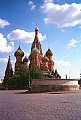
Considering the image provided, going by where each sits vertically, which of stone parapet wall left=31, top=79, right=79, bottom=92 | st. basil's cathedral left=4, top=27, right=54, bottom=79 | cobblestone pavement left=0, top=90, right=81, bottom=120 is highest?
st. basil's cathedral left=4, top=27, right=54, bottom=79

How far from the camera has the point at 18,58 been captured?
8112 centimetres

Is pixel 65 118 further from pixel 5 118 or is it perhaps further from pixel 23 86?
pixel 23 86

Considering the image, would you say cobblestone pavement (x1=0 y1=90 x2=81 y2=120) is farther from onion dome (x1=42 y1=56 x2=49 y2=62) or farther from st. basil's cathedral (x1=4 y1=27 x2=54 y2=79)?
onion dome (x1=42 y1=56 x2=49 y2=62)

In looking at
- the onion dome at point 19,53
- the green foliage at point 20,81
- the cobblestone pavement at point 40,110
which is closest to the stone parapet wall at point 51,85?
the green foliage at point 20,81

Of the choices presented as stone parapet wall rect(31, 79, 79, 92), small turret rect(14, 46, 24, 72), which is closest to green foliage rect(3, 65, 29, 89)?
small turret rect(14, 46, 24, 72)

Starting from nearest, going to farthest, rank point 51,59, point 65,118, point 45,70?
point 65,118, point 45,70, point 51,59

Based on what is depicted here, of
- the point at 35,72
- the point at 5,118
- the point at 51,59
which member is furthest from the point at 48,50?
the point at 5,118

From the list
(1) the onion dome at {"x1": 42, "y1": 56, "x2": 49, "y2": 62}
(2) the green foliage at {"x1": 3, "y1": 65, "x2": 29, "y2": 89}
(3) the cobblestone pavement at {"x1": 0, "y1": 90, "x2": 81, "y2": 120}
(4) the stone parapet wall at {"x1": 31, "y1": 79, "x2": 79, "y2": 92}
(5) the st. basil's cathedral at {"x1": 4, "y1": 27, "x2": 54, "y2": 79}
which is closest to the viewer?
(3) the cobblestone pavement at {"x1": 0, "y1": 90, "x2": 81, "y2": 120}

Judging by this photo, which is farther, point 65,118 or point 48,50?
point 48,50

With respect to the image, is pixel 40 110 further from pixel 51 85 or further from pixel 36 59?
pixel 36 59

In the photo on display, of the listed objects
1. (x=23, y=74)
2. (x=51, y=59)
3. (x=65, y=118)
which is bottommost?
(x=65, y=118)

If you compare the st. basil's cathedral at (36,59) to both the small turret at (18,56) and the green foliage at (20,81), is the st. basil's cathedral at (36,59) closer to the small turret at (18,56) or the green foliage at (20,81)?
the small turret at (18,56)

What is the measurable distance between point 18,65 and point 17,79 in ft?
51.1

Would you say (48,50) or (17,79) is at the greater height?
(48,50)
